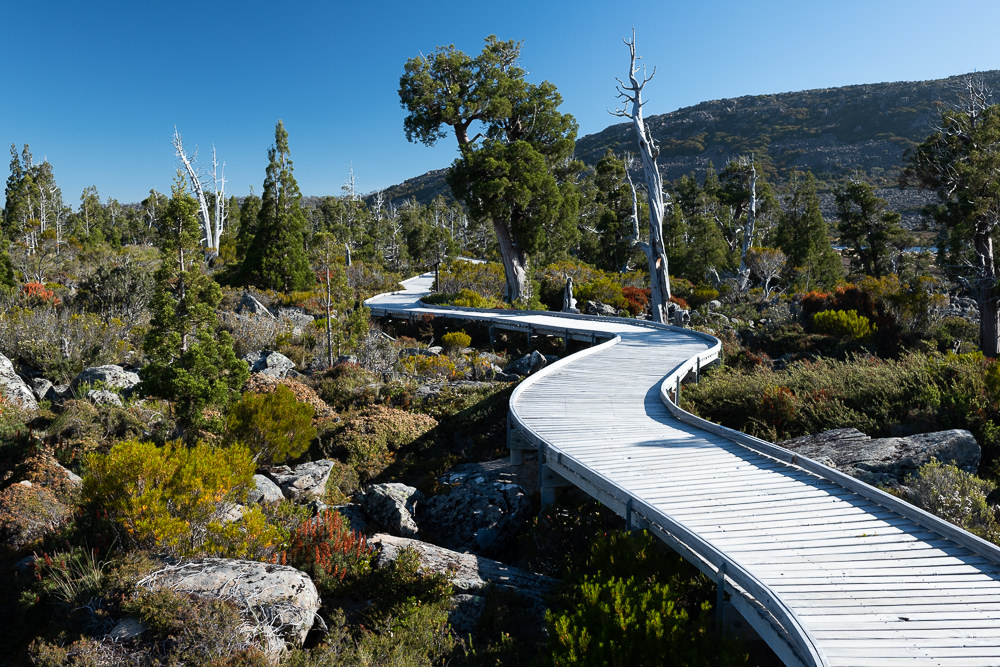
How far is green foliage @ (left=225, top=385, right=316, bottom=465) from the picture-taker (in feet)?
29.6

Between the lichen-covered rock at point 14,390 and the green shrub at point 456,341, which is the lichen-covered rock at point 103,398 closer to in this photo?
the lichen-covered rock at point 14,390

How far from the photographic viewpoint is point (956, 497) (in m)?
5.55

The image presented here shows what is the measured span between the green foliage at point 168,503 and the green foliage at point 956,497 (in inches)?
263

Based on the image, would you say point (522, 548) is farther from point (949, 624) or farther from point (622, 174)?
point (622, 174)

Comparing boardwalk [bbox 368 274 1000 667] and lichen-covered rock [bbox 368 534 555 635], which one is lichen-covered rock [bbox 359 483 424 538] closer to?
lichen-covered rock [bbox 368 534 555 635]

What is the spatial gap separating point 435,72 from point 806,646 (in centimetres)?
2508

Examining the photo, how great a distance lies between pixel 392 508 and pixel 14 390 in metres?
8.89

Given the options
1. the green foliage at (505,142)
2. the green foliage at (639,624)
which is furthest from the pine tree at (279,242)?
the green foliage at (639,624)

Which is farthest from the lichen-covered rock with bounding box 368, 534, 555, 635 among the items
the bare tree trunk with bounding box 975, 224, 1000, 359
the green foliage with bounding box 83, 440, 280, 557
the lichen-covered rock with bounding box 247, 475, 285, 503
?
the bare tree trunk with bounding box 975, 224, 1000, 359

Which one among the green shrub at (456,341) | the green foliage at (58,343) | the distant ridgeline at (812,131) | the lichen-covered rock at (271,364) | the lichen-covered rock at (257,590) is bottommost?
the lichen-covered rock at (257,590)

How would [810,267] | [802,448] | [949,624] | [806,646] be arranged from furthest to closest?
[810,267], [802,448], [949,624], [806,646]

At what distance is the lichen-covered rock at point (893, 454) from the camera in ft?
21.6

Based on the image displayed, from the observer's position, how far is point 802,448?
7.53m

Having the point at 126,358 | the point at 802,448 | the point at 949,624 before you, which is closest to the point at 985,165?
the point at 802,448
